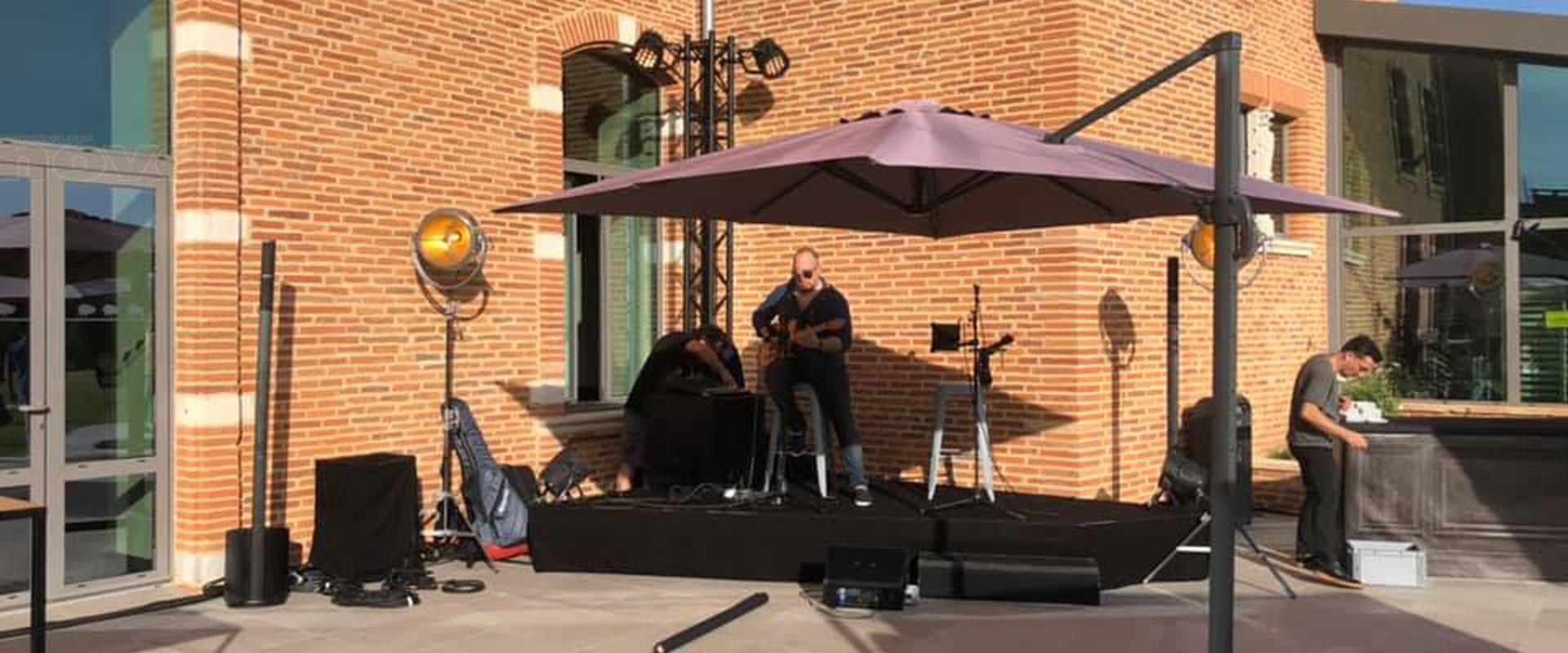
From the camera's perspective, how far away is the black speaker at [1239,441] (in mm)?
9320

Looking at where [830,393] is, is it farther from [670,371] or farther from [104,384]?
[104,384]

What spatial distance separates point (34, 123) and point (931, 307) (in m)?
5.93

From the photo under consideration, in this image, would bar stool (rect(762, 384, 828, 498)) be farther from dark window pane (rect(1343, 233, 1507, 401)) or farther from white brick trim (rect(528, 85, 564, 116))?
dark window pane (rect(1343, 233, 1507, 401))

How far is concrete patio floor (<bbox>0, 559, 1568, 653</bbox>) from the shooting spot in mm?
6613

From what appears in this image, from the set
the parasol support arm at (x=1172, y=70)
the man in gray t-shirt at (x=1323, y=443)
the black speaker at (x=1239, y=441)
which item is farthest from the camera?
the black speaker at (x=1239, y=441)

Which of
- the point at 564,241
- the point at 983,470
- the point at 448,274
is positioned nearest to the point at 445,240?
the point at 448,274

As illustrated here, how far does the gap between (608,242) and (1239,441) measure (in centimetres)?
497

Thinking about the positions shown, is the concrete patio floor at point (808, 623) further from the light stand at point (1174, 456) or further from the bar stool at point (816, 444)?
the bar stool at point (816, 444)

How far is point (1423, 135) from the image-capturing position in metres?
11.8

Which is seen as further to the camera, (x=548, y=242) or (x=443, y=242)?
(x=548, y=242)

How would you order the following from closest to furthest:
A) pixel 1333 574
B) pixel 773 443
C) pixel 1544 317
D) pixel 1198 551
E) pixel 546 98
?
pixel 1198 551, pixel 1333 574, pixel 773 443, pixel 546 98, pixel 1544 317

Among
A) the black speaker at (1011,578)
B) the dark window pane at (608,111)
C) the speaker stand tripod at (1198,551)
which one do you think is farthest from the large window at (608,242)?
the speaker stand tripod at (1198,551)

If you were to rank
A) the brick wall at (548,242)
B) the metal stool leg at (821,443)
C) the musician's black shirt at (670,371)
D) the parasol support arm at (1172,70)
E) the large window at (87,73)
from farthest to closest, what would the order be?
the musician's black shirt at (670,371) → the metal stool leg at (821,443) → the brick wall at (548,242) → the large window at (87,73) → the parasol support arm at (1172,70)

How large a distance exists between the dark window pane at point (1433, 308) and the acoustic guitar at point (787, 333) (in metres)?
5.92
